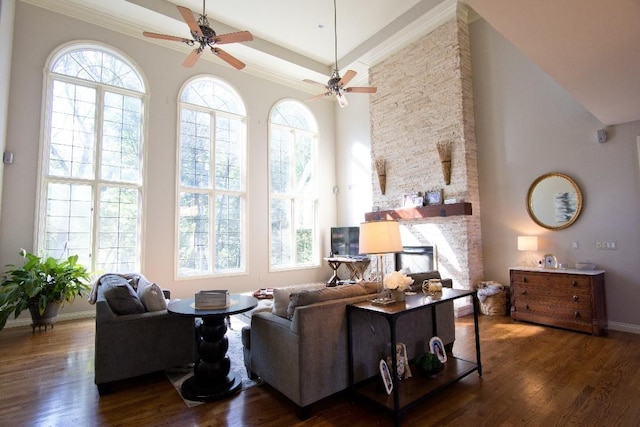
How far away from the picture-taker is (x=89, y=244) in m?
5.54

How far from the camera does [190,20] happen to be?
3670 mm

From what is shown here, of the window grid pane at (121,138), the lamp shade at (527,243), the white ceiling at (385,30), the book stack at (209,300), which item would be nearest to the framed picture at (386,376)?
the book stack at (209,300)

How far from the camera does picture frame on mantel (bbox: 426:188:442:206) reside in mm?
5916

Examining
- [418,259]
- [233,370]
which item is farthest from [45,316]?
[418,259]

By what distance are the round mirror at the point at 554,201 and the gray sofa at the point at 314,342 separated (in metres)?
3.37

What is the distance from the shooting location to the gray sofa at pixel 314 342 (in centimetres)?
232

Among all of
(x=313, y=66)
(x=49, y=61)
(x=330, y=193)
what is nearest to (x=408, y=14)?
(x=313, y=66)

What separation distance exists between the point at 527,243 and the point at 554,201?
2.49 feet

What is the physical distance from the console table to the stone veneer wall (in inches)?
116

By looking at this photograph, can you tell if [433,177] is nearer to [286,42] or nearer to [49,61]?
[286,42]

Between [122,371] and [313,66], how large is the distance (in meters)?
7.23

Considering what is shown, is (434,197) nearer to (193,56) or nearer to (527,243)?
(527,243)

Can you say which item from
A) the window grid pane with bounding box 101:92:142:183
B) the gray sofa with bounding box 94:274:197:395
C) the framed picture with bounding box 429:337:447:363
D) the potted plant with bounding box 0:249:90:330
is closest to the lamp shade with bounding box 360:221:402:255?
the framed picture with bounding box 429:337:447:363

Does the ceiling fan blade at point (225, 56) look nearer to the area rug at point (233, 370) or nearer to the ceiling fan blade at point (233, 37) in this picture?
the ceiling fan blade at point (233, 37)
